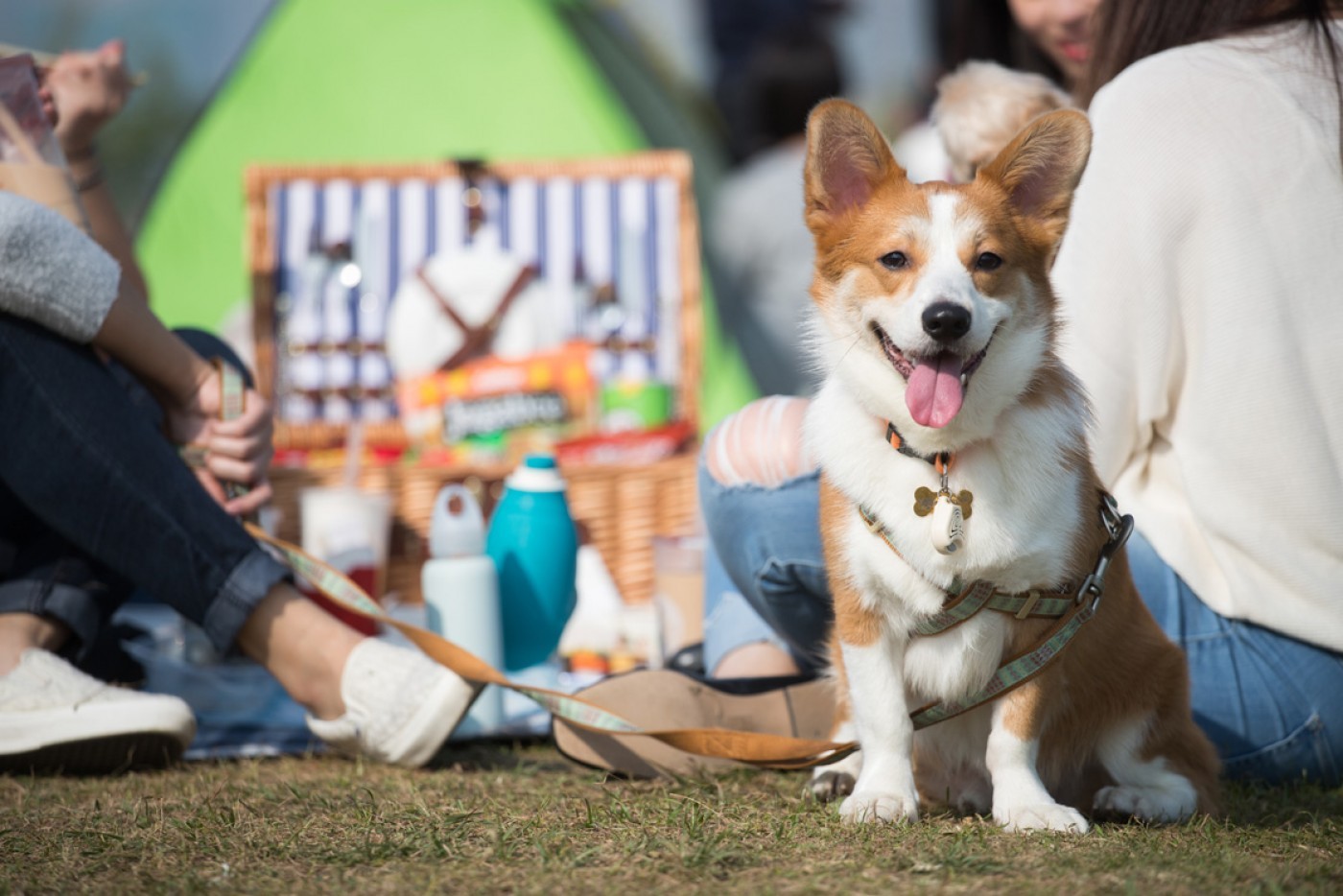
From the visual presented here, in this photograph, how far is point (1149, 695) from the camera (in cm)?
168

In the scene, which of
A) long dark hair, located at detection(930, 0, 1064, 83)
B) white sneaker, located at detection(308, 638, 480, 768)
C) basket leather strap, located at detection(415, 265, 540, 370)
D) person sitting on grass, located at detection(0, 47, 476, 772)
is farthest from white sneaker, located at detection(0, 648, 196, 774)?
long dark hair, located at detection(930, 0, 1064, 83)

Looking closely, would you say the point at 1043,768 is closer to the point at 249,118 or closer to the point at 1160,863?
the point at 1160,863

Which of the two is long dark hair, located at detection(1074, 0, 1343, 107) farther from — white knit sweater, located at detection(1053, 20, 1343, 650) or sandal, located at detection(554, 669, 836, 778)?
sandal, located at detection(554, 669, 836, 778)

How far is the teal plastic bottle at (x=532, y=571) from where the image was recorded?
2.56 meters

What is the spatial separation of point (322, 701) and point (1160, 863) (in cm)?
134

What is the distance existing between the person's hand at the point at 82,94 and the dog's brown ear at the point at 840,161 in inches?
69.5

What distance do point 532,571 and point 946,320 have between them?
1.31 metres

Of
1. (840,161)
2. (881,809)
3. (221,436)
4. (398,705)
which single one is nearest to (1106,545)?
(881,809)

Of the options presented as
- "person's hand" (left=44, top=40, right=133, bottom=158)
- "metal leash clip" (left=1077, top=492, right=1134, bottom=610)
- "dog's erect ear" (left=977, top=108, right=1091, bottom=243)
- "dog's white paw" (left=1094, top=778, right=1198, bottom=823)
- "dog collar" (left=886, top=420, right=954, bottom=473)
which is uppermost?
"person's hand" (left=44, top=40, right=133, bottom=158)

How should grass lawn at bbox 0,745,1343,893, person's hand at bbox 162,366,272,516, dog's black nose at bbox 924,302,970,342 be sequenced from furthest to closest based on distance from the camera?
person's hand at bbox 162,366,272,516 < dog's black nose at bbox 924,302,970,342 < grass lawn at bbox 0,745,1343,893

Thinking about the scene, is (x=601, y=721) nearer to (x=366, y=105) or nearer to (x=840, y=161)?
(x=840, y=161)

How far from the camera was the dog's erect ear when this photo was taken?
63.8 inches

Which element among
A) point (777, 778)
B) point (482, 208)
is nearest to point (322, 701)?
point (777, 778)

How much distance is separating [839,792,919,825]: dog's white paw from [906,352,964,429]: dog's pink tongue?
19.2 inches
